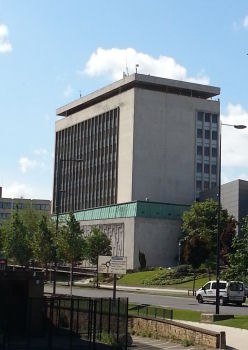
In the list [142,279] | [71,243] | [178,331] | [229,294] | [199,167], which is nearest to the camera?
[178,331]

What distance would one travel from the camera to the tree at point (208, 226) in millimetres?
84625

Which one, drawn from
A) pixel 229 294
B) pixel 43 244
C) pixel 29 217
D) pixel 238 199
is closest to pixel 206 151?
pixel 238 199

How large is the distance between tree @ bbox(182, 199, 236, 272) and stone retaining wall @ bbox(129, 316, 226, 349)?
4662 centimetres

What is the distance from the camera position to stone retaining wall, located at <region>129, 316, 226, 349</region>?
28859mm

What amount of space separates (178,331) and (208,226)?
6390cm

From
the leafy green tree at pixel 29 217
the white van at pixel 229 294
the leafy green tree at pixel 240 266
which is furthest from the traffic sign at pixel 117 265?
the leafy green tree at pixel 29 217

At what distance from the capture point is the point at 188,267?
83.8m

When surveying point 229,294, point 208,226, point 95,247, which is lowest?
point 229,294

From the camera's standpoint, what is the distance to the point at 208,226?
94938 mm

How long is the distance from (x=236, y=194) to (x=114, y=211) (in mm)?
20895

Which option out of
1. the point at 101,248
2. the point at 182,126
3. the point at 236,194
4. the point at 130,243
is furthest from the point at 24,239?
the point at 182,126

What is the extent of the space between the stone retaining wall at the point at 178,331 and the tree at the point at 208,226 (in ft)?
153

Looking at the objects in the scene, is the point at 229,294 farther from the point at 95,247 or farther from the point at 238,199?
the point at 238,199

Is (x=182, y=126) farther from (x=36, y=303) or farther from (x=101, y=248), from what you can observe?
(x=36, y=303)
